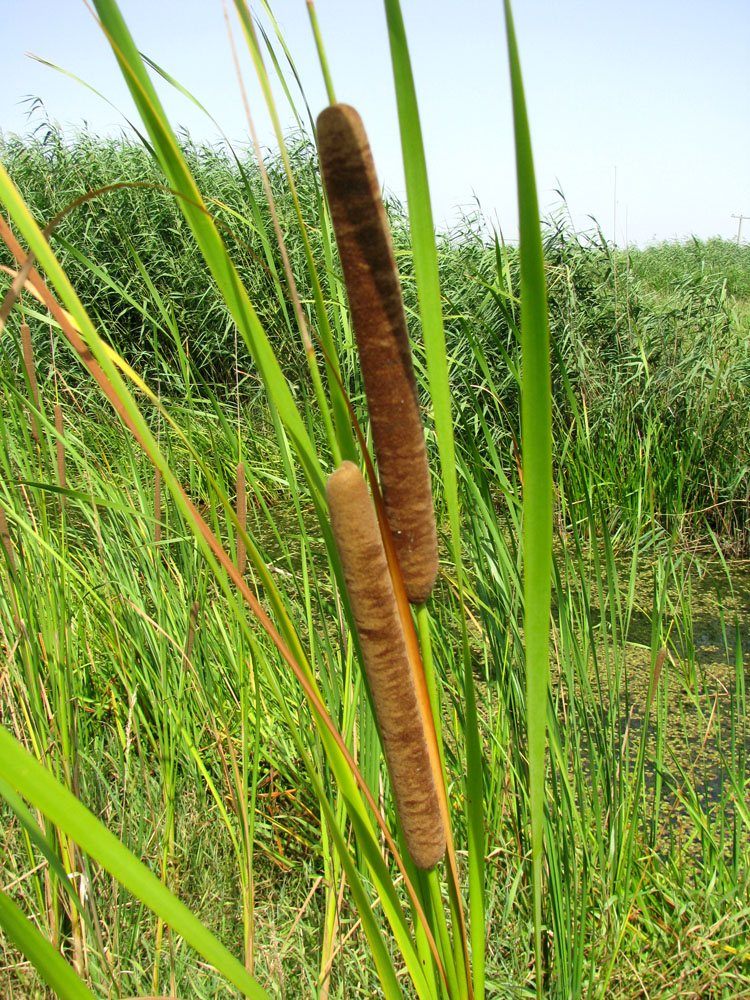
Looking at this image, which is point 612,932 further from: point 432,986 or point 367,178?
point 367,178

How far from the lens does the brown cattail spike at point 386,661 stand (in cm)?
38

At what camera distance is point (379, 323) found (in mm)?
390

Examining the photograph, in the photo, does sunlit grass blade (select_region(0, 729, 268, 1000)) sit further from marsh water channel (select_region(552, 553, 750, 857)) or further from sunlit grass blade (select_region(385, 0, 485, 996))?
marsh water channel (select_region(552, 553, 750, 857))

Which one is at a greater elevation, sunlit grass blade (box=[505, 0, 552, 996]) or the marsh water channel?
sunlit grass blade (box=[505, 0, 552, 996])

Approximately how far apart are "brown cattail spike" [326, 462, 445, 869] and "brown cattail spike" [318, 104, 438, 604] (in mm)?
47

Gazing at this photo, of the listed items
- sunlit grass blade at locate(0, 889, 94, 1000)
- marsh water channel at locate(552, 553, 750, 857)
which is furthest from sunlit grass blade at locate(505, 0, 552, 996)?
marsh water channel at locate(552, 553, 750, 857)

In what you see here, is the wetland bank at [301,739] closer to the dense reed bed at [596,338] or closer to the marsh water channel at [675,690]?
the marsh water channel at [675,690]

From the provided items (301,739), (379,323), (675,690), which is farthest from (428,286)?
(675,690)

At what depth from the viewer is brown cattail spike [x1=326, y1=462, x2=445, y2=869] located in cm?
38

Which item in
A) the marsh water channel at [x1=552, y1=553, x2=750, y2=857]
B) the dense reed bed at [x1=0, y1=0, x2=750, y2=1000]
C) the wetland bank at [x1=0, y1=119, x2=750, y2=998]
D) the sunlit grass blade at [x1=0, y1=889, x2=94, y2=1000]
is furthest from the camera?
the marsh water channel at [x1=552, y1=553, x2=750, y2=857]

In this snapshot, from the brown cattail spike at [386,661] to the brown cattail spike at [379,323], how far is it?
0.15ft

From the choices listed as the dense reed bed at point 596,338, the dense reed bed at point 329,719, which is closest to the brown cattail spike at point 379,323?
the dense reed bed at point 329,719

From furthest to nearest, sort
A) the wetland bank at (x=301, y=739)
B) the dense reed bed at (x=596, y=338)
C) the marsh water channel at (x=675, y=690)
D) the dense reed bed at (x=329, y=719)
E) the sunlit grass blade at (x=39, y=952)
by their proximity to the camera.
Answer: the dense reed bed at (x=596, y=338) < the marsh water channel at (x=675, y=690) < the wetland bank at (x=301, y=739) < the dense reed bed at (x=329, y=719) < the sunlit grass blade at (x=39, y=952)

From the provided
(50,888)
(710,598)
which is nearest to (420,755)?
(50,888)
